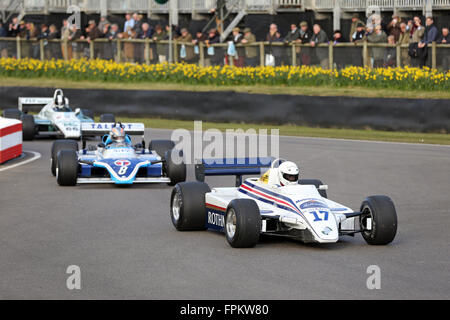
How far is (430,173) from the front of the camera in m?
17.1

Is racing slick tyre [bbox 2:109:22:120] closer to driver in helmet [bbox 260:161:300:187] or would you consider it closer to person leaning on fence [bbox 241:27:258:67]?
person leaning on fence [bbox 241:27:258:67]

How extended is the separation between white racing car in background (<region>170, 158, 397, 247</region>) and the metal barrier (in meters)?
16.3

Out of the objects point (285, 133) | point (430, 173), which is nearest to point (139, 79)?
point (285, 133)

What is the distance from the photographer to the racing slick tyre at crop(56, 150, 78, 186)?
15133 millimetres

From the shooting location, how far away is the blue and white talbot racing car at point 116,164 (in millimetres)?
15141

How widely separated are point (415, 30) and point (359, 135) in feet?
14.9

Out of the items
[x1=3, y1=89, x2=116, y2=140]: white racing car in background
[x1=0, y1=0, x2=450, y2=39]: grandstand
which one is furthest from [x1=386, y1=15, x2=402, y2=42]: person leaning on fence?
[x1=3, y1=89, x2=116, y2=140]: white racing car in background

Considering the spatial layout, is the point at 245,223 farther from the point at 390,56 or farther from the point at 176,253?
the point at 390,56

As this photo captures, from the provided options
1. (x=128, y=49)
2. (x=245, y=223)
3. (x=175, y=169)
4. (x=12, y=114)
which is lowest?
(x=175, y=169)

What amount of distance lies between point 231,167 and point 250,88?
16558mm

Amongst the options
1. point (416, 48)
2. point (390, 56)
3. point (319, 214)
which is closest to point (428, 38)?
point (416, 48)

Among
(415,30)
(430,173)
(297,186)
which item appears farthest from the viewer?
(415,30)

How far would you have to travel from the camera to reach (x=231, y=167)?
12.3 meters

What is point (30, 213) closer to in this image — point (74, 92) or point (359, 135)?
point (359, 135)
